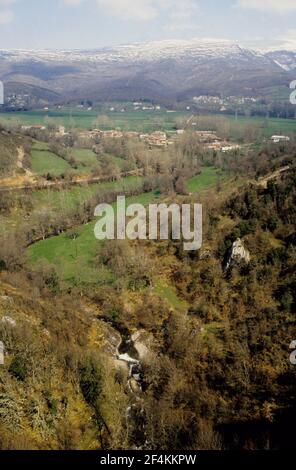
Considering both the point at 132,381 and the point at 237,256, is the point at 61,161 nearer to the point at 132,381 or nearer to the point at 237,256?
the point at 237,256

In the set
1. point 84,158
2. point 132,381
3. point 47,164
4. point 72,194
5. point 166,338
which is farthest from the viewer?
point 84,158

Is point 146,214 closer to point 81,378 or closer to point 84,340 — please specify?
point 84,340

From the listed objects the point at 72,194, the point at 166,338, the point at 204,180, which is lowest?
the point at 72,194

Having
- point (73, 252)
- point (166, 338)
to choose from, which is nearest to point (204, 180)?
point (73, 252)

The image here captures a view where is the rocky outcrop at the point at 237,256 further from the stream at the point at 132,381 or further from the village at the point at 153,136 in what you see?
the village at the point at 153,136

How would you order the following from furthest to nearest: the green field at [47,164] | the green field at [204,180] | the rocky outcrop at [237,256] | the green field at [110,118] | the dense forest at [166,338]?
the green field at [110,118], the green field at [47,164], the green field at [204,180], the rocky outcrop at [237,256], the dense forest at [166,338]

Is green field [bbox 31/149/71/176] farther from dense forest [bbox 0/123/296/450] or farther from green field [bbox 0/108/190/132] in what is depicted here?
green field [bbox 0/108/190/132]

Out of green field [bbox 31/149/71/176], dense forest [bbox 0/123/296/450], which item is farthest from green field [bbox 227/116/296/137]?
dense forest [bbox 0/123/296/450]

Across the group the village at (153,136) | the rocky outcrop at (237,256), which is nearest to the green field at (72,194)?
the village at (153,136)
